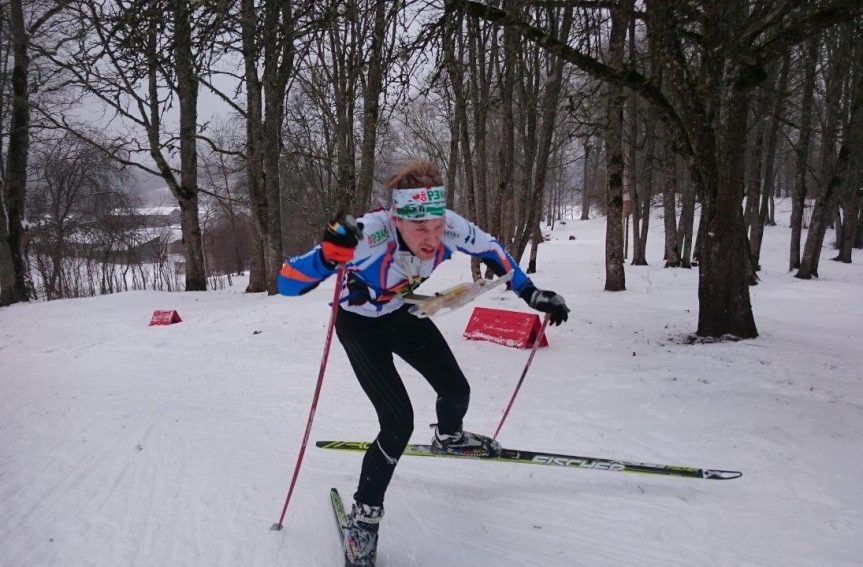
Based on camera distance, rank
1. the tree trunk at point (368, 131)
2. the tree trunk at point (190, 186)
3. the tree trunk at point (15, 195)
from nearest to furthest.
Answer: the tree trunk at point (368, 131) < the tree trunk at point (190, 186) < the tree trunk at point (15, 195)

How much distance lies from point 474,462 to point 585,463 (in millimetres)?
841

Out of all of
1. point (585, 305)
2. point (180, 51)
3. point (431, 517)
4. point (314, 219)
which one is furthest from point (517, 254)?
point (314, 219)

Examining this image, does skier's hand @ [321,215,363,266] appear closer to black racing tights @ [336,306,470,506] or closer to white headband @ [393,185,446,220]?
white headband @ [393,185,446,220]

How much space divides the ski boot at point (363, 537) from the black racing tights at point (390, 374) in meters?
0.05

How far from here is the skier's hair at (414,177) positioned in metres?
2.58

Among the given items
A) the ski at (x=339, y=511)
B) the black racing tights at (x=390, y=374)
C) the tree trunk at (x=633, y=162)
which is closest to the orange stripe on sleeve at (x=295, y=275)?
the black racing tights at (x=390, y=374)

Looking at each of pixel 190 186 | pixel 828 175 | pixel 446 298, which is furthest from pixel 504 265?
pixel 828 175

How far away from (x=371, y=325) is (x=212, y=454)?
6.88 ft

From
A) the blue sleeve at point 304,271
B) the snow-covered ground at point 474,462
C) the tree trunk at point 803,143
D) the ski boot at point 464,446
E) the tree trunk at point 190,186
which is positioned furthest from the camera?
the tree trunk at point 190,186

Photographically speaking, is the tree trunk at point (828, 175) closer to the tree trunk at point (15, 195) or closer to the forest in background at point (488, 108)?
the forest in background at point (488, 108)

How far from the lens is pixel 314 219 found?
82.1ft

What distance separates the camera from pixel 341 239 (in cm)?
239

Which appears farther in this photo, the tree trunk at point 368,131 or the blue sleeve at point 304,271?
the tree trunk at point 368,131

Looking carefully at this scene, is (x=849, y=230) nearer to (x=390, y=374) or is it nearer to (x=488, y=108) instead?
(x=488, y=108)
